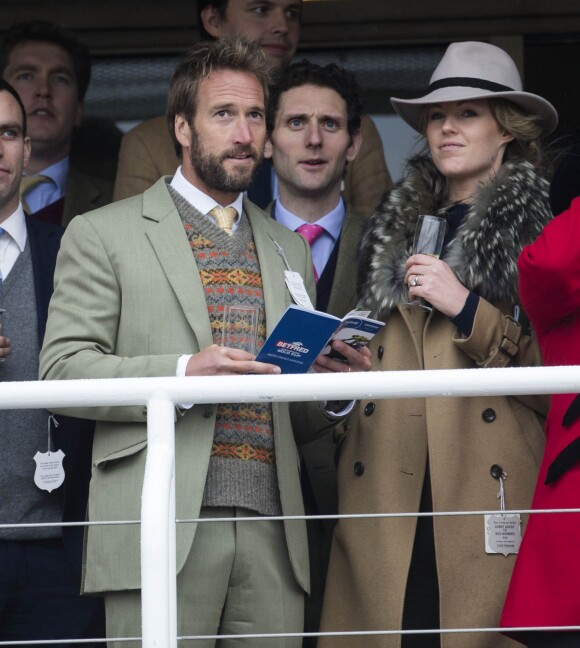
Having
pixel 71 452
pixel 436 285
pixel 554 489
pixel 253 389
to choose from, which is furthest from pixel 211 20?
pixel 253 389

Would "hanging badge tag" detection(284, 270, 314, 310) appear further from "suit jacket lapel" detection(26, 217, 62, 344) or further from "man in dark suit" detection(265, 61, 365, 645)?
"suit jacket lapel" detection(26, 217, 62, 344)

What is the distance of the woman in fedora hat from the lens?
3848mm

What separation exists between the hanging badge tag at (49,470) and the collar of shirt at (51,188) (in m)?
1.51

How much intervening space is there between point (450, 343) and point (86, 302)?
959mm

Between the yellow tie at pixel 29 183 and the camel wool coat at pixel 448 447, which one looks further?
the yellow tie at pixel 29 183

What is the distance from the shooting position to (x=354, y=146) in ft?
15.6

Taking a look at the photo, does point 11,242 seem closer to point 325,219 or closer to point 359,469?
point 325,219

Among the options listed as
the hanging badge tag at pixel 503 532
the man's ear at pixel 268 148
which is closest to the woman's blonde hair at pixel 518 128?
the man's ear at pixel 268 148

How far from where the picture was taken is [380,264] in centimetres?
410

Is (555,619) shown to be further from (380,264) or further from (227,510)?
(380,264)

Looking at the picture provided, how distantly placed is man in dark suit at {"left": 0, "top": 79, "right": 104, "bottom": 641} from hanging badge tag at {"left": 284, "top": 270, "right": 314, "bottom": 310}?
664 millimetres

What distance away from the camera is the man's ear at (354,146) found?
4.74 meters

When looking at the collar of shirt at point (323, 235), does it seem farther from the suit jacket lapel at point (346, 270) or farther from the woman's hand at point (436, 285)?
the woman's hand at point (436, 285)

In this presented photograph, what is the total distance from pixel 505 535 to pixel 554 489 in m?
0.47
